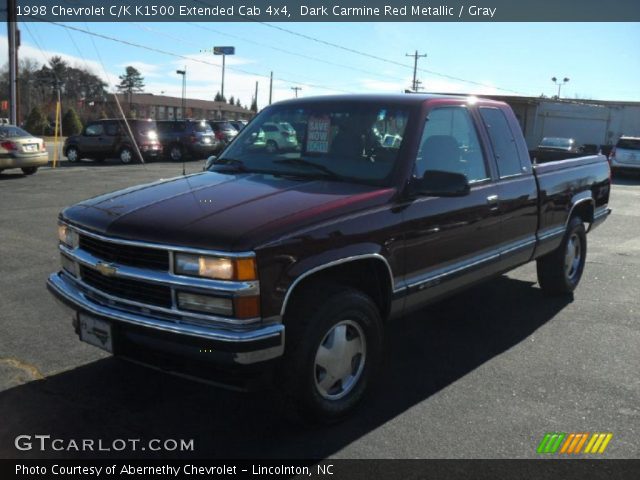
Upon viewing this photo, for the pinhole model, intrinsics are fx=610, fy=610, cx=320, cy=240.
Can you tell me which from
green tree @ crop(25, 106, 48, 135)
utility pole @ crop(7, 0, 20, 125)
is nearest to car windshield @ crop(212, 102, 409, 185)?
utility pole @ crop(7, 0, 20, 125)

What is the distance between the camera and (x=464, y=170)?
4.50 meters

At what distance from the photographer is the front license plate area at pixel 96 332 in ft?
10.6

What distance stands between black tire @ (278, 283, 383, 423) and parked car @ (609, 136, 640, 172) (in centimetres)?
2253

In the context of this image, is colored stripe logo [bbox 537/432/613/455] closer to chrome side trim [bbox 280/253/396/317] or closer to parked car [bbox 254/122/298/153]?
chrome side trim [bbox 280/253/396/317]

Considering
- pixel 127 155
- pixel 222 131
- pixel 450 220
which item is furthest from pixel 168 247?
pixel 222 131

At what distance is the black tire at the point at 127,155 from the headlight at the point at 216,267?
2236 cm

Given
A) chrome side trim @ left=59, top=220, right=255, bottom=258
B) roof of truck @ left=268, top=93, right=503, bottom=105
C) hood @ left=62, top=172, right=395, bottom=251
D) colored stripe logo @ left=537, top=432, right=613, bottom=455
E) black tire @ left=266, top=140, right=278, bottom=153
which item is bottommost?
colored stripe logo @ left=537, top=432, right=613, bottom=455

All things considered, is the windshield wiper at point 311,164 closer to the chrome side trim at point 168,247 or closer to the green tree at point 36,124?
the chrome side trim at point 168,247

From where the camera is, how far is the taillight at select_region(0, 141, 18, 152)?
54.4ft

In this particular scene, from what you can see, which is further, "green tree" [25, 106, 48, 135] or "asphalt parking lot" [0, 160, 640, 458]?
"green tree" [25, 106, 48, 135]

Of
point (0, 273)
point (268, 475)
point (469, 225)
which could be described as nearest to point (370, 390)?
point (268, 475)

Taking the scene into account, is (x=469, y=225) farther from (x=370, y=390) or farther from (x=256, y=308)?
(x=256, y=308)

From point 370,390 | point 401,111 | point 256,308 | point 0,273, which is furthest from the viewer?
point 0,273

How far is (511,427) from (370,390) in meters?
0.86
